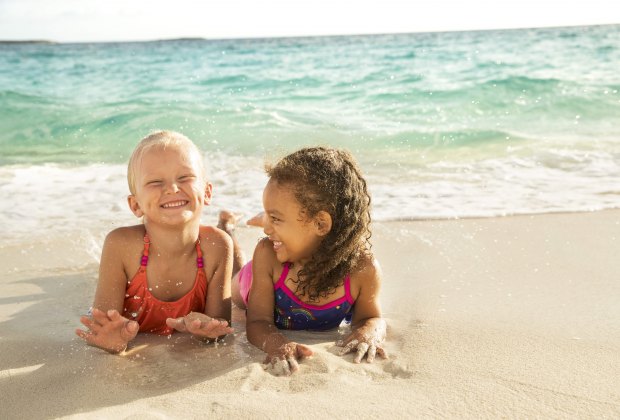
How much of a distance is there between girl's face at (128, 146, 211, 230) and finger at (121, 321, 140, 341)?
52cm

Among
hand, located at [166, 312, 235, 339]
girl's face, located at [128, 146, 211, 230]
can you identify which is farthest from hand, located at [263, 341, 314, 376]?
girl's face, located at [128, 146, 211, 230]

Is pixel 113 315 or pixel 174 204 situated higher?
pixel 174 204

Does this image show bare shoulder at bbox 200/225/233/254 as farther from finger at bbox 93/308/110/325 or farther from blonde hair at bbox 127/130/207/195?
finger at bbox 93/308/110/325

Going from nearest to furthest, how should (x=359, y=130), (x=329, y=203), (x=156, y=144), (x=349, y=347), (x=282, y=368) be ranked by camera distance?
1. (x=282, y=368)
2. (x=349, y=347)
3. (x=329, y=203)
4. (x=156, y=144)
5. (x=359, y=130)

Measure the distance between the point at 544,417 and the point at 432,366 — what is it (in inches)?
20.9

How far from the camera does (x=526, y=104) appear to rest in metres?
11.8

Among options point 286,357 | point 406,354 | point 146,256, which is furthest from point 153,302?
point 406,354

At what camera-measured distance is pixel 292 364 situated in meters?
2.62

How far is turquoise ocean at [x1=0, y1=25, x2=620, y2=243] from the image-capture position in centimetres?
568

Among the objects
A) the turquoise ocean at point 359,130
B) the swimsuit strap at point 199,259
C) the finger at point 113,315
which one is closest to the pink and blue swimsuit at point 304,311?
the swimsuit strap at point 199,259

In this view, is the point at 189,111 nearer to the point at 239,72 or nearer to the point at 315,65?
the point at 239,72

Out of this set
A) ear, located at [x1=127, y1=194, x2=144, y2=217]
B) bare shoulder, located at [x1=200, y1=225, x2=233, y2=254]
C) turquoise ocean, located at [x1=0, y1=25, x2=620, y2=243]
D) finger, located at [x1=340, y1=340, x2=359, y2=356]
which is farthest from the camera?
turquoise ocean, located at [x1=0, y1=25, x2=620, y2=243]

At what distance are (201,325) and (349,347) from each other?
609mm

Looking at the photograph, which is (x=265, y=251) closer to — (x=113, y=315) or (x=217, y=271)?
(x=217, y=271)
